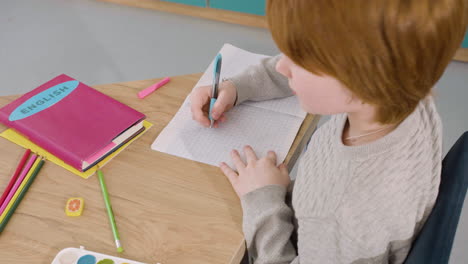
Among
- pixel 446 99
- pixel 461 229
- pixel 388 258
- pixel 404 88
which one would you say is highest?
pixel 404 88

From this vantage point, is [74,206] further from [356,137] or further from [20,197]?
[356,137]

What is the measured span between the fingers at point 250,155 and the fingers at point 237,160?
0.05 feet

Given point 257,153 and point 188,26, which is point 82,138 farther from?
point 188,26

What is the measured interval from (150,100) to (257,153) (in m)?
0.29

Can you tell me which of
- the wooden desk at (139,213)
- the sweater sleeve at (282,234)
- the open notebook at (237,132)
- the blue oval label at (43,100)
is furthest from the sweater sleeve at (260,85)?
the blue oval label at (43,100)

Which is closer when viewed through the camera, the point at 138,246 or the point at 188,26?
the point at 138,246

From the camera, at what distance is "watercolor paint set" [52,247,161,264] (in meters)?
0.76

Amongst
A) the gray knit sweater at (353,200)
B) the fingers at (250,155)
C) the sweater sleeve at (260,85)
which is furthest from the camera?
the sweater sleeve at (260,85)

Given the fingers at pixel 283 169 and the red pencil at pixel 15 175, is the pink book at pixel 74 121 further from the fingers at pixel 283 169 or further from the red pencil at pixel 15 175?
the fingers at pixel 283 169

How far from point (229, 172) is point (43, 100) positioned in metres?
0.45

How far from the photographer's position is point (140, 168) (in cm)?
92

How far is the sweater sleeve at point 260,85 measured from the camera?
1048 millimetres

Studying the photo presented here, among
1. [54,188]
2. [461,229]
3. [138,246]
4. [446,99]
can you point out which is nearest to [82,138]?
[54,188]

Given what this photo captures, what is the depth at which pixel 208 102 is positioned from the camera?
1.05 metres
